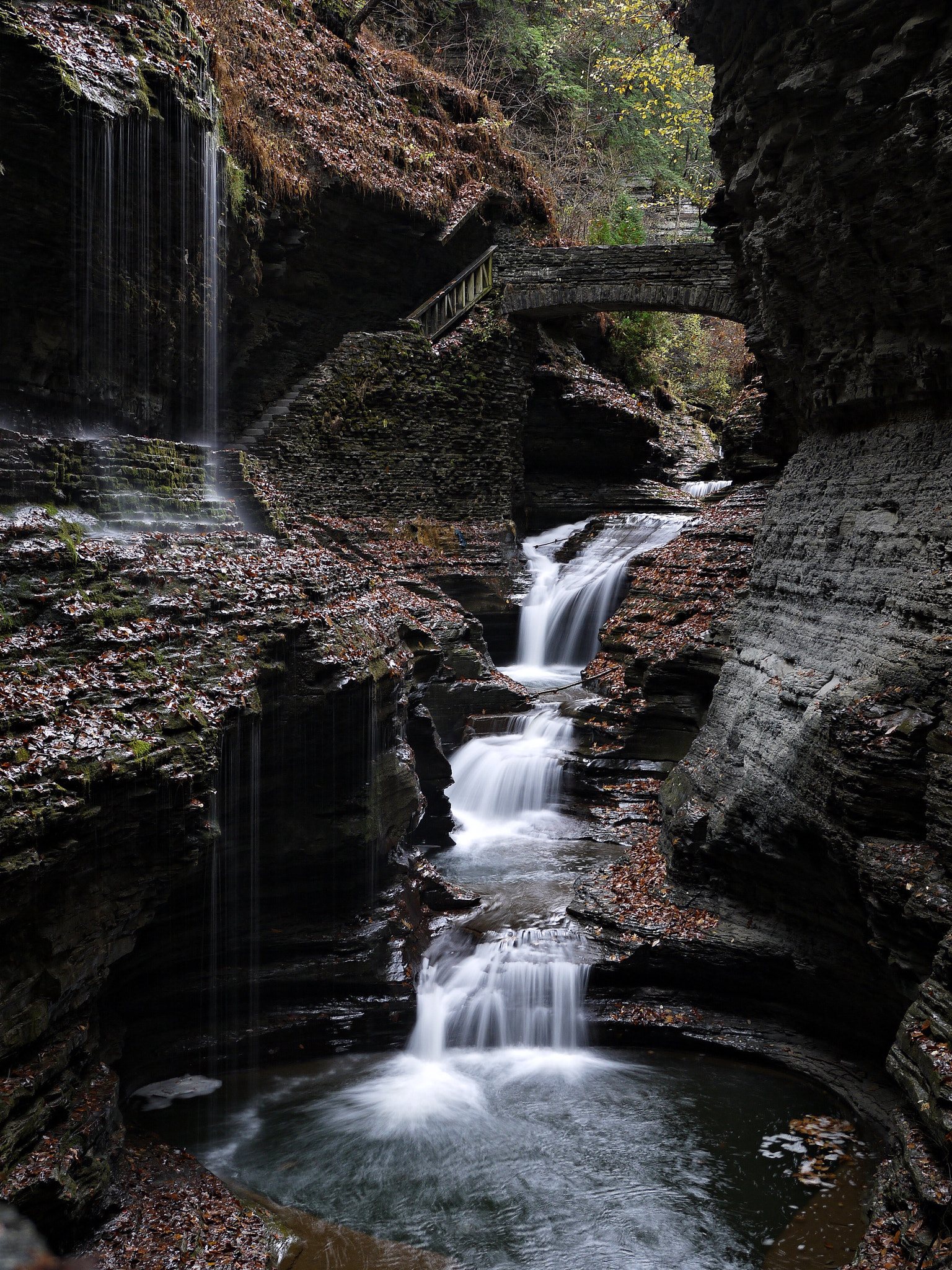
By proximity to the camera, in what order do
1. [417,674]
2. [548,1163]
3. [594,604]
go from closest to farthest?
[548,1163] → [417,674] → [594,604]

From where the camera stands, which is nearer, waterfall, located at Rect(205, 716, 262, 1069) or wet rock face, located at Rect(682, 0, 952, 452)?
wet rock face, located at Rect(682, 0, 952, 452)

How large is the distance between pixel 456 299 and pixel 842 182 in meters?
14.8

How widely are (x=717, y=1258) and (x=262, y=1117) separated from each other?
11.2 feet

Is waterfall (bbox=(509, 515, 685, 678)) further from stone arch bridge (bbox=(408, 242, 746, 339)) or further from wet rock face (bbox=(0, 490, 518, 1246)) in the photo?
wet rock face (bbox=(0, 490, 518, 1246))

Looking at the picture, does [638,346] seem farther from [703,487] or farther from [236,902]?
[236,902]

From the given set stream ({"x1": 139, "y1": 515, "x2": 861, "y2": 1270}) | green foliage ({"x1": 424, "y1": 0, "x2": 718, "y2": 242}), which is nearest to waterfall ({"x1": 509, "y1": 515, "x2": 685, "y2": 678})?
stream ({"x1": 139, "y1": 515, "x2": 861, "y2": 1270})

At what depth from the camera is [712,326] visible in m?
30.8

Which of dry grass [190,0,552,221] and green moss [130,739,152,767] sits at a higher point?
dry grass [190,0,552,221]

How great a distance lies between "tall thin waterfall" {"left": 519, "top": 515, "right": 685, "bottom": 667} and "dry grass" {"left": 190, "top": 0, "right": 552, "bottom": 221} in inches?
342

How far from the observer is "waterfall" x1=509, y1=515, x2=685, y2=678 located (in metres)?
16.5

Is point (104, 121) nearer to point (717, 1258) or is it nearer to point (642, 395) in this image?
point (717, 1258)

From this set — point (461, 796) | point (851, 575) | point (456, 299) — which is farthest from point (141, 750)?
point (456, 299)

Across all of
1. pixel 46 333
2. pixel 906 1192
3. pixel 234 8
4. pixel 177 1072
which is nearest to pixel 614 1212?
pixel 906 1192

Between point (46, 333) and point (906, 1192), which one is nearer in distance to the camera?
point (906, 1192)
